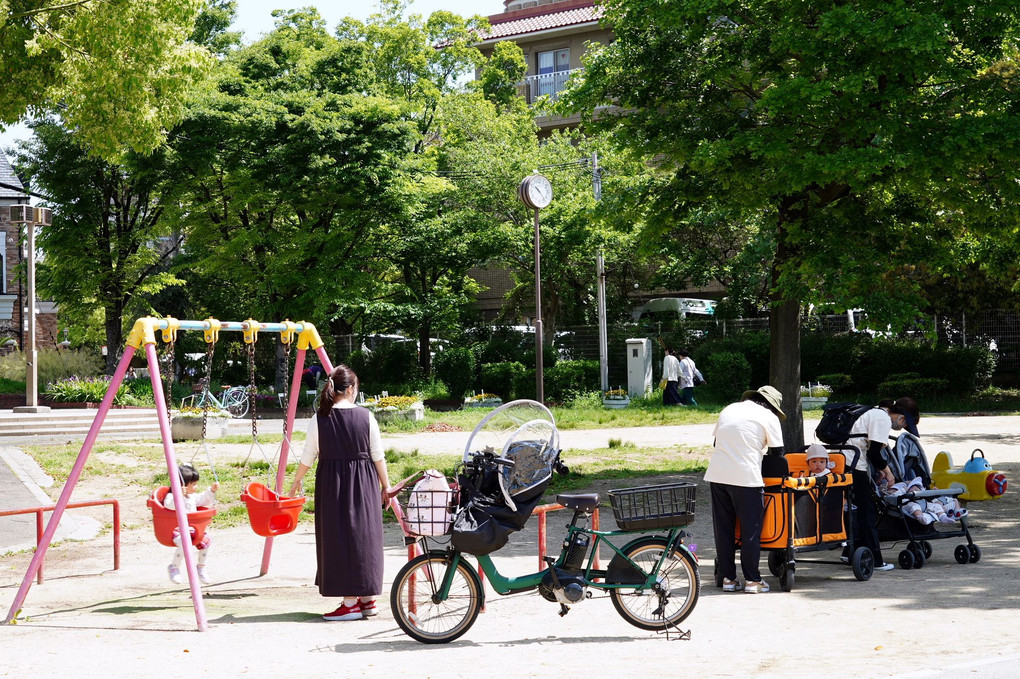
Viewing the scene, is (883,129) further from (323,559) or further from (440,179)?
(440,179)

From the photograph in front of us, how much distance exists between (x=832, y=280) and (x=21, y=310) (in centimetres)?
4092

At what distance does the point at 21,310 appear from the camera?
146ft

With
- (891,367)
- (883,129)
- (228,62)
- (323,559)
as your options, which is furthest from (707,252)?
(323,559)

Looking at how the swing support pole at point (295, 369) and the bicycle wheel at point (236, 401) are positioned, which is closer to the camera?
the swing support pole at point (295, 369)

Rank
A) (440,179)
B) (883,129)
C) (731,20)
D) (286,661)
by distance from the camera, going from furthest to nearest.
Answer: (440,179)
(731,20)
(883,129)
(286,661)

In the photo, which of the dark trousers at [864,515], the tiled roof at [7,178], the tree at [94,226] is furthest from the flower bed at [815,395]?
the tiled roof at [7,178]

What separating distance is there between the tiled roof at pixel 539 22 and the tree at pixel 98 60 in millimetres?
35739

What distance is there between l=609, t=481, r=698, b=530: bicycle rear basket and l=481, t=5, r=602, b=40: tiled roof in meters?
43.2

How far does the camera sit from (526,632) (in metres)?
6.91

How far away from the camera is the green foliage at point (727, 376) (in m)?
28.0

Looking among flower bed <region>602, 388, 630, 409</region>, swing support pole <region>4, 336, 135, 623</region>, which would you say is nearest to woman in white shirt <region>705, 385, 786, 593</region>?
swing support pole <region>4, 336, 135, 623</region>

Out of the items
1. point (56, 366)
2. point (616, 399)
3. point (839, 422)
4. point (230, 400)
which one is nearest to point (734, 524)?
point (839, 422)

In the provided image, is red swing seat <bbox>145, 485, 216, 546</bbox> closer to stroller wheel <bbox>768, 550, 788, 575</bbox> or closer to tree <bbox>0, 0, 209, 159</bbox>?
stroller wheel <bbox>768, 550, 788, 575</bbox>

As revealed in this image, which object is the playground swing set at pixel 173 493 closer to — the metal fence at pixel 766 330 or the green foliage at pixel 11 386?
the metal fence at pixel 766 330
